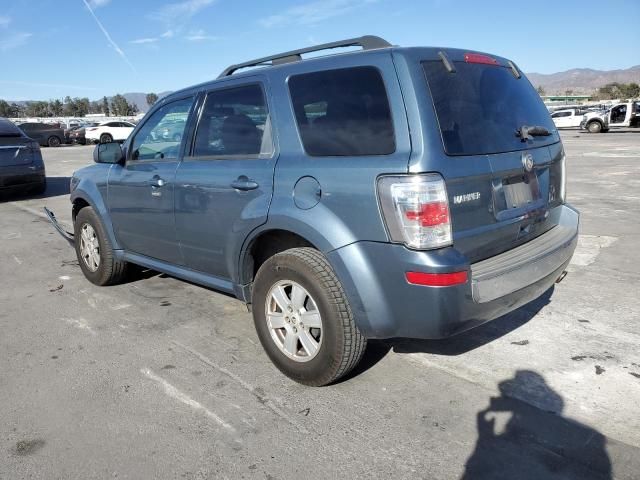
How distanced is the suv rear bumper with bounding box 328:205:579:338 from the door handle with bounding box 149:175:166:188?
1.80 meters

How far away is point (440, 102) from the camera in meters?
2.74

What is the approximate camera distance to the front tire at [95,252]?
4922mm

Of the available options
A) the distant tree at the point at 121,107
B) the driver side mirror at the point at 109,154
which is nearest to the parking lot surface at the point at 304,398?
the driver side mirror at the point at 109,154

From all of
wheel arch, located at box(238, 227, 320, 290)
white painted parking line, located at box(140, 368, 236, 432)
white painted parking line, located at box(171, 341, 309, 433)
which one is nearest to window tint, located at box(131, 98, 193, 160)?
wheel arch, located at box(238, 227, 320, 290)

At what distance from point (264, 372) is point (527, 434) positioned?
157 centimetres

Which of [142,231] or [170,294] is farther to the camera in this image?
[170,294]

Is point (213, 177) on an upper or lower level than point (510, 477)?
upper

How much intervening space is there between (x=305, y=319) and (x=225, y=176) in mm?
1105

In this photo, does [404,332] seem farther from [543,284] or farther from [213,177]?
[213,177]

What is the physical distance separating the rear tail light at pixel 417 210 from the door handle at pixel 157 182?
207cm

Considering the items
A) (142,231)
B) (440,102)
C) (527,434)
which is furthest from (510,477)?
(142,231)

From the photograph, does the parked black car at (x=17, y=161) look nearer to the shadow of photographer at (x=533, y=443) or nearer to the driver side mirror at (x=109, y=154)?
the driver side mirror at (x=109, y=154)

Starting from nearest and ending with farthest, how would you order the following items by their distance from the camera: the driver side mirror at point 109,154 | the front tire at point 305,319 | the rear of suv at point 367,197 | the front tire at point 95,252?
the rear of suv at point 367,197 → the front tire at point 305,319 → the driver side mirror at point 109,154 → the front tire at point 95,252

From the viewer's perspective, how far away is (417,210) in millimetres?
2557
